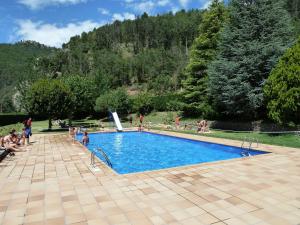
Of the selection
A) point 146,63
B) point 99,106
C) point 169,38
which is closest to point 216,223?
point 99,106

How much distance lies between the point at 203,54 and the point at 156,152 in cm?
1642

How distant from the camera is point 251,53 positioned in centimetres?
2044

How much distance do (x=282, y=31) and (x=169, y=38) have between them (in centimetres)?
7043

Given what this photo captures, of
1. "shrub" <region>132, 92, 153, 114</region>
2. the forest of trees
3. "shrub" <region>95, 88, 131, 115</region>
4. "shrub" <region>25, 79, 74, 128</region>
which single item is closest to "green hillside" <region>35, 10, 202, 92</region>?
the forest of trees

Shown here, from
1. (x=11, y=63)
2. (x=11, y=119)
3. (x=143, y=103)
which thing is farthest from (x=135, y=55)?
(x=11, y=63)

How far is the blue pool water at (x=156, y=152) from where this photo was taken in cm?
1292

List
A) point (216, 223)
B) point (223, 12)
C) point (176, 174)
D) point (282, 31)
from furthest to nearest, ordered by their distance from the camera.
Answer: point (223, 12) < point (282, 31) < point (176, 174) < point (216, 223)

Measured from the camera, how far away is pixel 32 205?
6.05 m

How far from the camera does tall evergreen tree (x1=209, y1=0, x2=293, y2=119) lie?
19812 millimetres

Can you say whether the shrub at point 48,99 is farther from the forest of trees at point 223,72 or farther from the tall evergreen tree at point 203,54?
the tall evergreen tree at point 203,54

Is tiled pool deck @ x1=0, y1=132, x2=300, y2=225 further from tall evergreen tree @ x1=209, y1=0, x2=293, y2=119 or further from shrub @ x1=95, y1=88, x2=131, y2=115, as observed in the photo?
shrub @ x1=95, y1=88, x2=131, y2=115

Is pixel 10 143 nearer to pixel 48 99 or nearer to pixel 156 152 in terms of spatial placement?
pixel 156 152

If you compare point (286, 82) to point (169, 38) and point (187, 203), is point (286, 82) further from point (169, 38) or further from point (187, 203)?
point (169, 38)

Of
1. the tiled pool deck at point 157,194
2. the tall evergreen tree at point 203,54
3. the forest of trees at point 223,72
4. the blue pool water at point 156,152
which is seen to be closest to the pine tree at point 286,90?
the forest of trees at point 223,72
